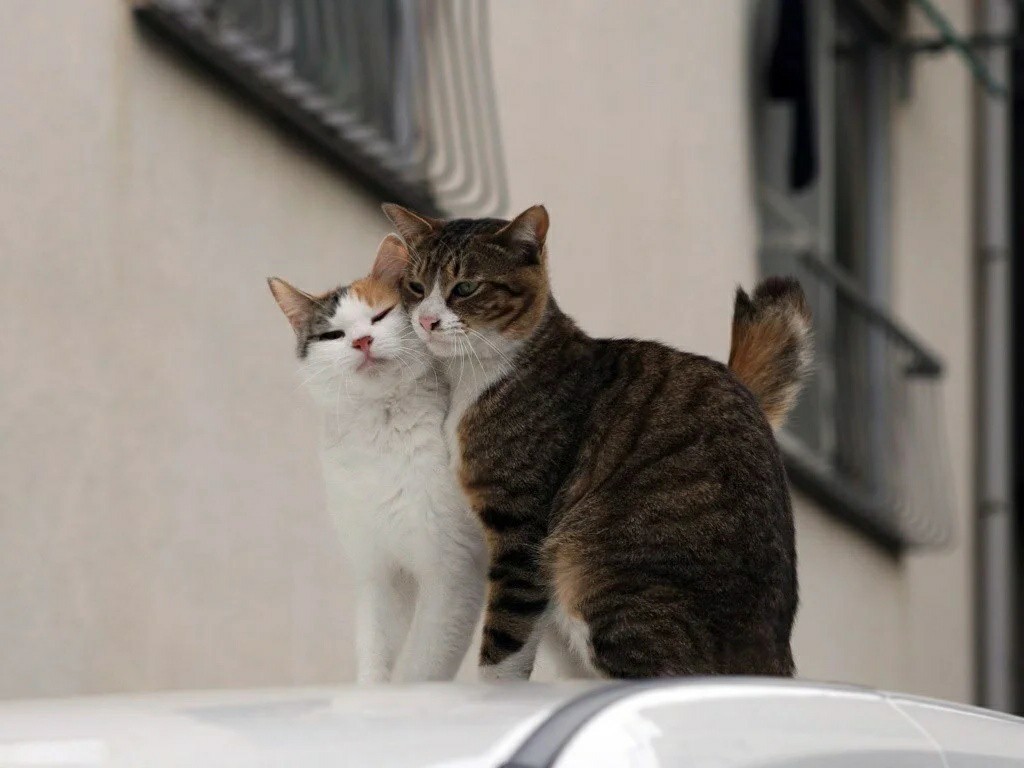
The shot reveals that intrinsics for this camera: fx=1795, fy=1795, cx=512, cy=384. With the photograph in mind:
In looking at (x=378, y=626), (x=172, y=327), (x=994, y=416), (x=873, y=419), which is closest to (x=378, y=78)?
(x=172, y=327)

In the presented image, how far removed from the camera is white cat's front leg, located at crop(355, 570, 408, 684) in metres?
2.38

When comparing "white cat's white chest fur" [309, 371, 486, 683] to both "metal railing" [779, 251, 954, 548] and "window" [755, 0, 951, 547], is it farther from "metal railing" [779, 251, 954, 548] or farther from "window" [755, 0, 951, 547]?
"metal railing" [779, 251, 954, 548]

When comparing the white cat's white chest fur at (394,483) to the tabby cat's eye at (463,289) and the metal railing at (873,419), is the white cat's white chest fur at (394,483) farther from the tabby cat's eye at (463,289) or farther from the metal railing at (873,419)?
the metal railing at (873,419)

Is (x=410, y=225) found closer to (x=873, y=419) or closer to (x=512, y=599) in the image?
(x=512, y=599)

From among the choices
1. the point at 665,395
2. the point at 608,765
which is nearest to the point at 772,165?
the point at 665,395

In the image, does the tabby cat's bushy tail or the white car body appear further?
the tabby cat's bushy tail

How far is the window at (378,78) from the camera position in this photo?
3.84m

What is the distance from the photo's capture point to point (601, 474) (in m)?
2.29

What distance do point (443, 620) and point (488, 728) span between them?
0.96 meters

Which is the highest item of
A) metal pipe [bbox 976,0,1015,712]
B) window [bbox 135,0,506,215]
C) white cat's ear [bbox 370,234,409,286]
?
window [bbox 135,0,506,215]

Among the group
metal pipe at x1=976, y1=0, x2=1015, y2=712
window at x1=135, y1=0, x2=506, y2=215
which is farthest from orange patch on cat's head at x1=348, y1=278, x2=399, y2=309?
metal pipe at x1=976, y1=0, x2=1015, y2=712

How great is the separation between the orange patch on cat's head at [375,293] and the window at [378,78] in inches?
53.9

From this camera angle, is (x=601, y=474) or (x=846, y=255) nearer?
(x=601, y=474)

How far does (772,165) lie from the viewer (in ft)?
22.8
